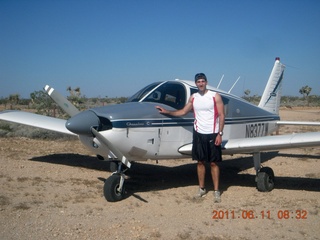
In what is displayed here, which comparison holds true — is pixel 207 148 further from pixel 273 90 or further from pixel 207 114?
pixel 273 90

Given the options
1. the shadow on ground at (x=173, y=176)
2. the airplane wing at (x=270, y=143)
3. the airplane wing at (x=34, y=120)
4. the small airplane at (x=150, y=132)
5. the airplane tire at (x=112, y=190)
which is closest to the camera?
the small airplane at (x=150, y=132)

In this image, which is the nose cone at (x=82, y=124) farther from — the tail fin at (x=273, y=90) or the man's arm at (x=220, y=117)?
the tail fin at (x=273, y=90)

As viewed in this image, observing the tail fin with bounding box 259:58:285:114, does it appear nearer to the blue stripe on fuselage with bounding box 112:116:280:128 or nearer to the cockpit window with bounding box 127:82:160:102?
the blue stripe on fuselage with bounding box 112:116:280:128

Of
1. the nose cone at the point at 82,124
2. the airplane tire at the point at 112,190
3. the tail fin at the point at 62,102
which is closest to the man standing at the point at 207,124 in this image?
the nose cone at the point at 82,124

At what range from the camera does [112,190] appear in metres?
5.85

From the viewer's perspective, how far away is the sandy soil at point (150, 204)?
4.50 m

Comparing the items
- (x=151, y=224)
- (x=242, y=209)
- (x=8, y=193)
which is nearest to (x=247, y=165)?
(x=242, y=209)

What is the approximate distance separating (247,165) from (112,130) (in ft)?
19.0

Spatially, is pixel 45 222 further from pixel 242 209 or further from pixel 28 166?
pixel 28 166

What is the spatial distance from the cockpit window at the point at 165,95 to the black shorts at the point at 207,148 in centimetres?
91

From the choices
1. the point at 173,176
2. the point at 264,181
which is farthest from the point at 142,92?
the point at 264,181

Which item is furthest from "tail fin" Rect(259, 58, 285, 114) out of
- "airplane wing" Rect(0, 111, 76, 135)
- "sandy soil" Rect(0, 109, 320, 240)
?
"airplane wing" Rect(0, 111, 76, 135)

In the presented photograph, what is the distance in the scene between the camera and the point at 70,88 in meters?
40.8

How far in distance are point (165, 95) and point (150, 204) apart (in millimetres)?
2150
